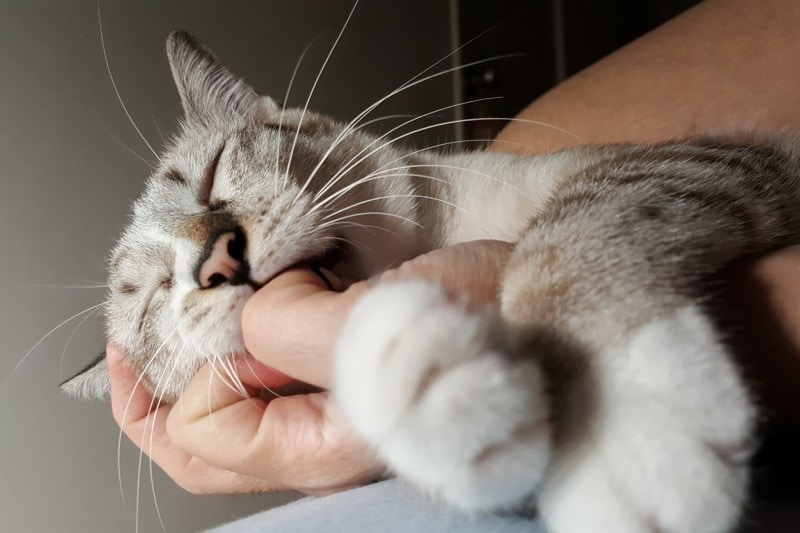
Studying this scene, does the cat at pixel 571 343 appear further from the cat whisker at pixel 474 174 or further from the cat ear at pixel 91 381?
the cat ear at pixel 91 381

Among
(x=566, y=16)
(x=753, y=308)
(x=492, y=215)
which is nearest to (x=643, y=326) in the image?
(x=753, y=308)

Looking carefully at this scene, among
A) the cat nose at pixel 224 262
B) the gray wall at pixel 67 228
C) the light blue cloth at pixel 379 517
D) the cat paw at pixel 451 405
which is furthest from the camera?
the gray wall at pixel 67 228

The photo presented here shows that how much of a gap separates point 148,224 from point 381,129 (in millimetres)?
1823

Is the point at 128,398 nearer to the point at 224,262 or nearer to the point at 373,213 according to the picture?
the point at 224,262

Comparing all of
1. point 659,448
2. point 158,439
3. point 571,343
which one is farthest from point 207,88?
point 659,448

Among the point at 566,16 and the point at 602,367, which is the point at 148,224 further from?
the point at 566,16

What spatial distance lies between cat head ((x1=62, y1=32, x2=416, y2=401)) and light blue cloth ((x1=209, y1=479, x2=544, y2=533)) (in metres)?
0.29

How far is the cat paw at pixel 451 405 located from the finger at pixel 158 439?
0.80 metres

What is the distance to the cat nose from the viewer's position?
0.96 meters

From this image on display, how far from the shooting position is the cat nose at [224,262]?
0.96 meters

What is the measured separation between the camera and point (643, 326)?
1.67 ft

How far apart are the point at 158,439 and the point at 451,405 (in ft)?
3.23

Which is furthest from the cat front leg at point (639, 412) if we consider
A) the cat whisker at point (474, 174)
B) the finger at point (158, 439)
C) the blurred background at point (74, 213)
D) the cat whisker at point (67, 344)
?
the cat whisker at point (67, 344)

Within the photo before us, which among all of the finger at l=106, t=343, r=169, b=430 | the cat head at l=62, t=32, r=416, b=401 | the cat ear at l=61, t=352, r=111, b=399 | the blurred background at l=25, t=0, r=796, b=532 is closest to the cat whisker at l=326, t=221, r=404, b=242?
the cat head at l=62, t=32, r=416, b=401
